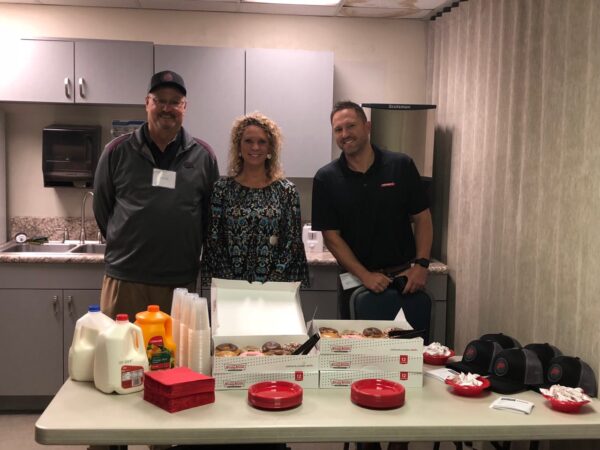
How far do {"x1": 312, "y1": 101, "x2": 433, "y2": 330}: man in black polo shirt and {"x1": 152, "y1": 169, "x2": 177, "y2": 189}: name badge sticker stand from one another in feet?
2.25

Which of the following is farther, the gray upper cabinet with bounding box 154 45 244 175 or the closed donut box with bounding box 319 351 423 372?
the gray upper cabinet with bounding box 154 45 244 175

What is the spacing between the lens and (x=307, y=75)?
13.5 feet

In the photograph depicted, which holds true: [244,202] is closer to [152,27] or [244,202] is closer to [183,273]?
[183,273]

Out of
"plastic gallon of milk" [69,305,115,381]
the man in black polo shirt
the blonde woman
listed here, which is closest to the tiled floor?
the man in black polo shirt

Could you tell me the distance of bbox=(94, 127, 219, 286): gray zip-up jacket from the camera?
283 centimetres

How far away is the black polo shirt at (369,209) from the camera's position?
120 inches

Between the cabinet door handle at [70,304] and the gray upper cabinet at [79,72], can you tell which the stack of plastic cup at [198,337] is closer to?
the cabinet door handle at [70,304]

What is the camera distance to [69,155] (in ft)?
13.7

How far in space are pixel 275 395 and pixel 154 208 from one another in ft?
4.03

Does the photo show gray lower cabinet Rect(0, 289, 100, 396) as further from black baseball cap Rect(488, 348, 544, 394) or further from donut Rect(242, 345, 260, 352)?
black baseball cap Rect(488, 348, 544, 394)

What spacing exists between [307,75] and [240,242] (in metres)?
1.74

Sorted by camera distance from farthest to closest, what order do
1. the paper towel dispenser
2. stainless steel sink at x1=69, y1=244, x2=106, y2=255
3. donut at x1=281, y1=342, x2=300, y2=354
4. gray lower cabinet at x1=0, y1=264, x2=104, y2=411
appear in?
stainless steel sink at x1=69, y1=244, x2=106, y2=255
the paper towel dispenser
gray lower cabinet at x1=0, y1=264, x2=104, y2=411
donut at x1=281, y1=342, x2=300, y2=354

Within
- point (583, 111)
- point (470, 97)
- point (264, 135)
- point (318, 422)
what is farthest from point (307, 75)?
point (318, 422)

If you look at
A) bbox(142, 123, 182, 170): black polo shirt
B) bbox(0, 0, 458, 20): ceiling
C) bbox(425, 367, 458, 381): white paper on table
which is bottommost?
bbox(425, 367, 458, 381): white paper on table
